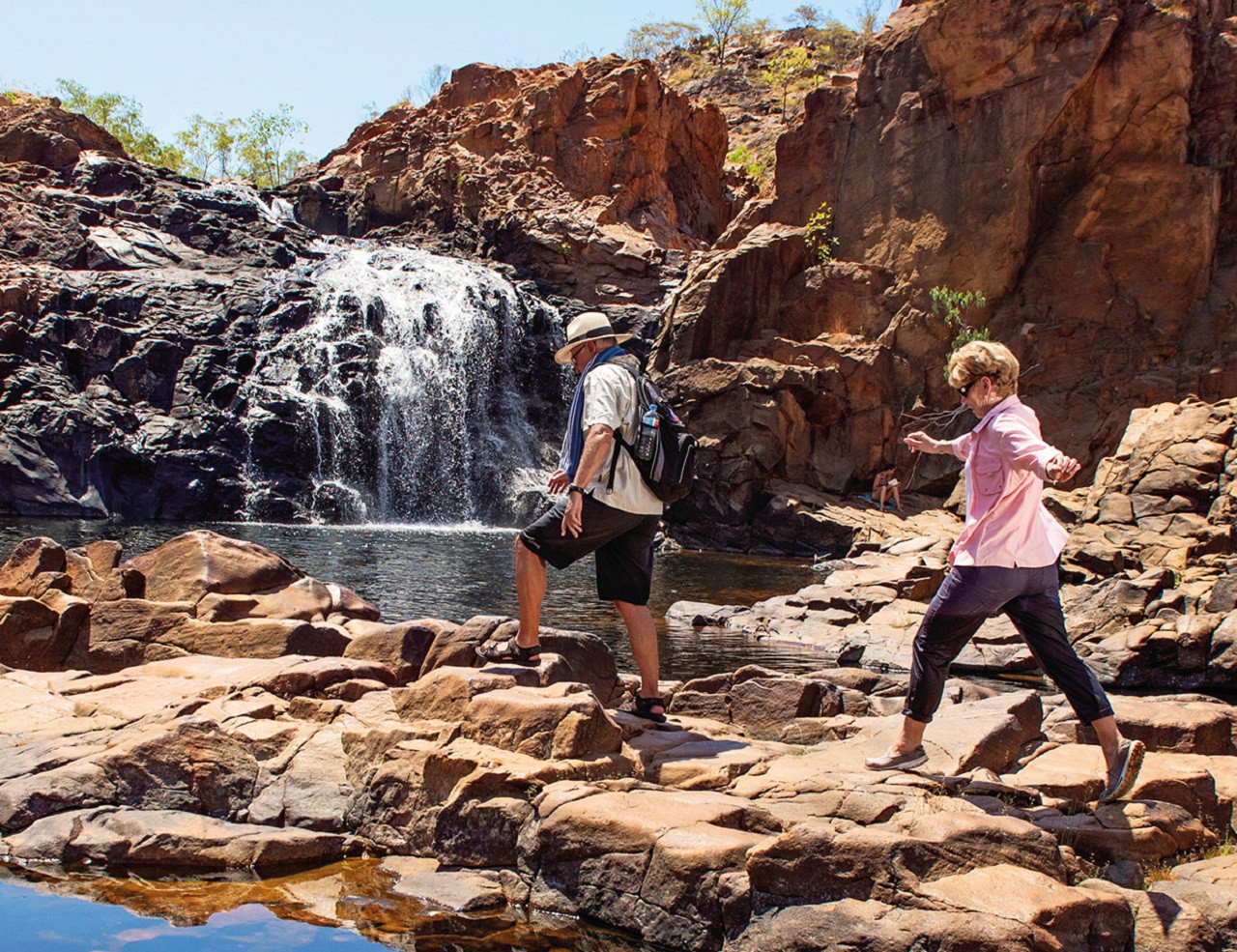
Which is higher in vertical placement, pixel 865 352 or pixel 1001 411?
pixel 865 352

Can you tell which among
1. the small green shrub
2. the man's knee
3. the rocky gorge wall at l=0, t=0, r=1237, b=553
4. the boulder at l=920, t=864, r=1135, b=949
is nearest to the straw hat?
the man's knee

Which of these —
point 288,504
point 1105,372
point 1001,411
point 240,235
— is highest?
point 240,235

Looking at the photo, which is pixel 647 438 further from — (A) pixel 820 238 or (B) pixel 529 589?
(A) pixel 820 238

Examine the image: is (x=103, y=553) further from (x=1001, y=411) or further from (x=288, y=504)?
(x=288, y=504)

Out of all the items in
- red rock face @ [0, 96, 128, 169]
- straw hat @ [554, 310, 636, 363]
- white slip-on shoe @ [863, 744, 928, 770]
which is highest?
red rock face @ [0, 96, 128, 169]

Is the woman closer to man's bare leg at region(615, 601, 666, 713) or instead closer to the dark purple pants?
the dark purple pants

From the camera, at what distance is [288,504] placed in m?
27.9

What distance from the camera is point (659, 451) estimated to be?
5.54m

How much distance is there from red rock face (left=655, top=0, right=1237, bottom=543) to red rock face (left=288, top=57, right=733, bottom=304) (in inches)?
307

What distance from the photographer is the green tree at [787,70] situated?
51531 mm

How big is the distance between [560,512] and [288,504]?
2387cm

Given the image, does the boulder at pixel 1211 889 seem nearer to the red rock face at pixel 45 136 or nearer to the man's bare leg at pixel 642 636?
the man's bare leg at pixel 642 636

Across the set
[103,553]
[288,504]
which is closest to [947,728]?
[103,553]

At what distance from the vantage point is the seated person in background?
1079 inches
